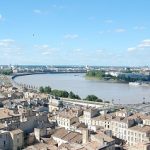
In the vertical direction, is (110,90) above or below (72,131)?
below

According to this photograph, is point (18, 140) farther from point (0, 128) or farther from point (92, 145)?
point (92, 145)

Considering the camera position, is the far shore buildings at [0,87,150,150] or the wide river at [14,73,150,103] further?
the wide river at [14,73,150,103]

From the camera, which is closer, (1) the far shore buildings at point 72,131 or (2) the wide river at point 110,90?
(1) the far shore buildings at point 72,131

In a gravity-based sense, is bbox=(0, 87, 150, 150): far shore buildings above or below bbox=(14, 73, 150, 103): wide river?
above

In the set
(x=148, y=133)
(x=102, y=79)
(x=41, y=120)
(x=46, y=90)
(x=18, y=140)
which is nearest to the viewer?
(x=18, y=140)

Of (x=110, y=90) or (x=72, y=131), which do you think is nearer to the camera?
(x=72, y=131)

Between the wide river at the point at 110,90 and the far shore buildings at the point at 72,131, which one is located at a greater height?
the far shore buildings at the point at 72,131

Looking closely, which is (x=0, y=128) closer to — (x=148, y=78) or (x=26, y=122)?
(x=26, y=122)

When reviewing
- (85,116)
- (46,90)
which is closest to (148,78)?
(46,90)

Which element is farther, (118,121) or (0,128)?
(118,121)

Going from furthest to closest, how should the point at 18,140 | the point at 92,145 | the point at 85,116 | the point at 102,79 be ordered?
the point at 102,79, the point at 85,116, the point at 18,140, the point at 92,145
